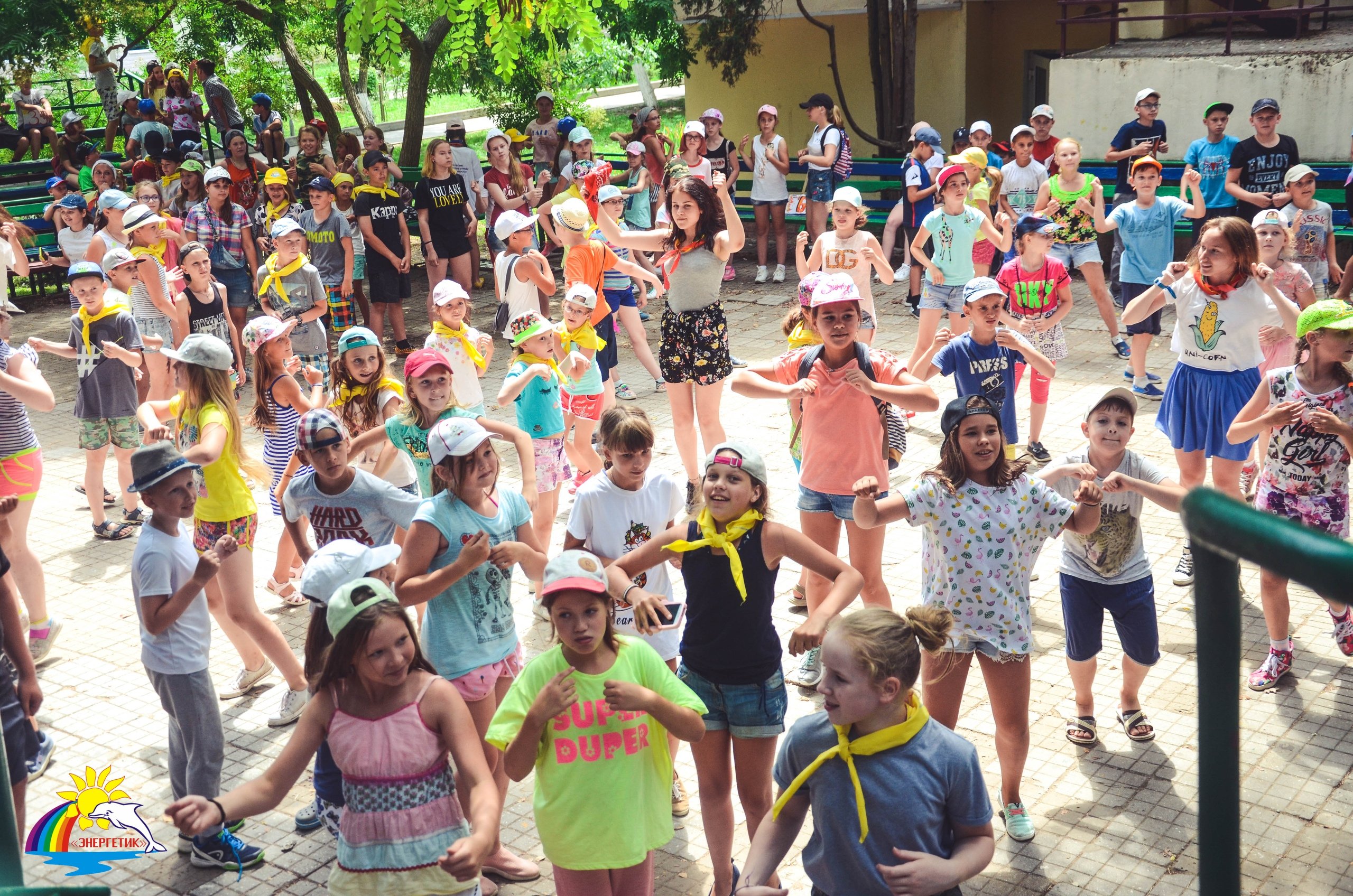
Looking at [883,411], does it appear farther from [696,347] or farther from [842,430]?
[696,347]

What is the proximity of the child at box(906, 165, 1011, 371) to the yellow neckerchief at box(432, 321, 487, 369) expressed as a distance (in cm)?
386

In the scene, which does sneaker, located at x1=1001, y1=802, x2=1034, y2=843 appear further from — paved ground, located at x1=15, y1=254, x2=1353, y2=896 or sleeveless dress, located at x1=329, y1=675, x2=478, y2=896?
sleeveless dress, located at x1=329, y1=675, x2=478, y2=896

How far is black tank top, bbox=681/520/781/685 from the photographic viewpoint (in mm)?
4316

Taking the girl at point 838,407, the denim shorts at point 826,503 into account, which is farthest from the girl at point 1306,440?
the denim shorts at point 826,503

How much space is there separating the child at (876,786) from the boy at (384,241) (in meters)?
10.0

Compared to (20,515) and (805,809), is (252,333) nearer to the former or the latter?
(20,515)

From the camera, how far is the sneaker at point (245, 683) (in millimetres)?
6422

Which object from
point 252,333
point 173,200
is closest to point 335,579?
point 252,333

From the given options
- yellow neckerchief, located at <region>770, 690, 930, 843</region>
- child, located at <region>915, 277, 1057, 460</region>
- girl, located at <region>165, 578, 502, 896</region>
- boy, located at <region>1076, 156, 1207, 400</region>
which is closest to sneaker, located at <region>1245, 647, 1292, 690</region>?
child, located at <region>915, 277, 1057, 460</region>

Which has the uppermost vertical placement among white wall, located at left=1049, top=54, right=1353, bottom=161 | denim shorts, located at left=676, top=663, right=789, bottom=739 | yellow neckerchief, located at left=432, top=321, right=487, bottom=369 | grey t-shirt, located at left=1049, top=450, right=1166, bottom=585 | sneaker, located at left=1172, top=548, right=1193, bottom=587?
white wall, located at left=1049, top=54, right=1353, bottom=161

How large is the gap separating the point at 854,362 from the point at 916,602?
5.90 feet

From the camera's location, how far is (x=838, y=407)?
572cm

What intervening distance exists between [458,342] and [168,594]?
3.02 meters

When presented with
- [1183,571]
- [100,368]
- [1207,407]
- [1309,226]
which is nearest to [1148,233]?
[1309,226]
